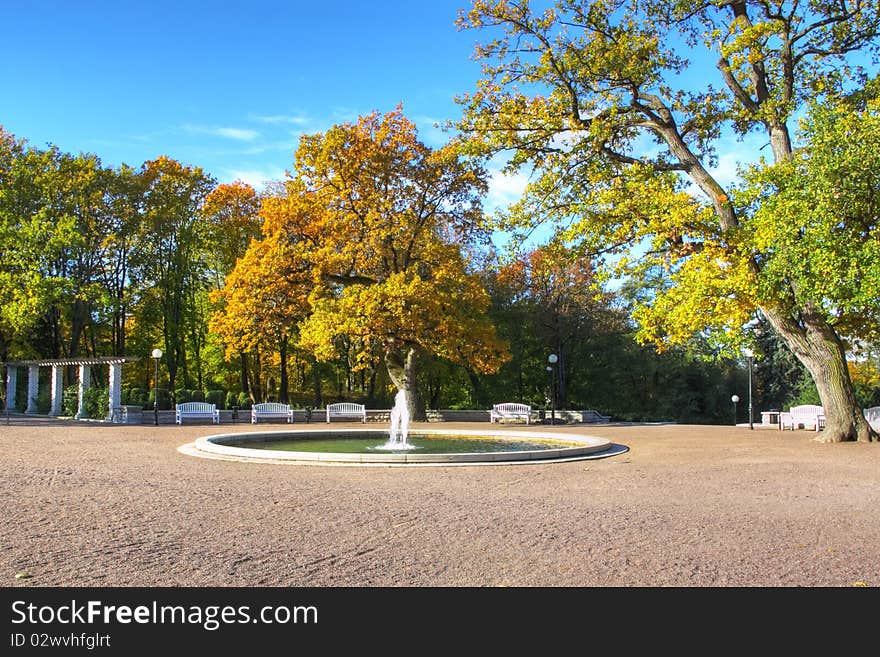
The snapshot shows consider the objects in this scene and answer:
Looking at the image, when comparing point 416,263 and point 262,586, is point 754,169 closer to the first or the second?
point 416,263

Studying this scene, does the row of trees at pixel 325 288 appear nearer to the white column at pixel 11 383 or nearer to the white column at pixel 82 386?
the white column at pixel 11 383

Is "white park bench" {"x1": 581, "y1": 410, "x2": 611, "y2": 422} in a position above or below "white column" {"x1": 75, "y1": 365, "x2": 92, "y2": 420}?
below

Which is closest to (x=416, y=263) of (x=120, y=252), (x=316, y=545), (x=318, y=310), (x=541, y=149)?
(x=318, y=310)

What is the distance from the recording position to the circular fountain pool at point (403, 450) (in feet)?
43.9

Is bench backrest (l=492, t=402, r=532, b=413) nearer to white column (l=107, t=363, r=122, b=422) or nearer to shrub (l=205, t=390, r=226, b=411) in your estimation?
shrub (l=205, t=390, r=226, b=411)

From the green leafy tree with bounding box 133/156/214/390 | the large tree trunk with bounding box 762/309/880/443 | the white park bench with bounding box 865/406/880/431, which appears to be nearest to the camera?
the large tree trunk with bounding box 762/309/880/443

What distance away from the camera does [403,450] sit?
53.3 feet

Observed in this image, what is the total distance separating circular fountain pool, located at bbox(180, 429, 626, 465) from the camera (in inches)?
527

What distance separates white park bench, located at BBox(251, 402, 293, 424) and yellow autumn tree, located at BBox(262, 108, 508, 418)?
11.2ft

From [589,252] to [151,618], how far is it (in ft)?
59.7

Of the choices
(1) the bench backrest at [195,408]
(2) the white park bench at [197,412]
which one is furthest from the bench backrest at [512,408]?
(1) the bench backrest at [195,408]

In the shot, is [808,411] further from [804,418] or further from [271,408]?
[271,408]

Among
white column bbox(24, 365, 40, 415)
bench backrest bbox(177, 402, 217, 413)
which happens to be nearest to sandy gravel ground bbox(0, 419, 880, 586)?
bench backrest bbox(177, 402, 217, 413)

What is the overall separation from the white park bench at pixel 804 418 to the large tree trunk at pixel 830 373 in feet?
25.3
